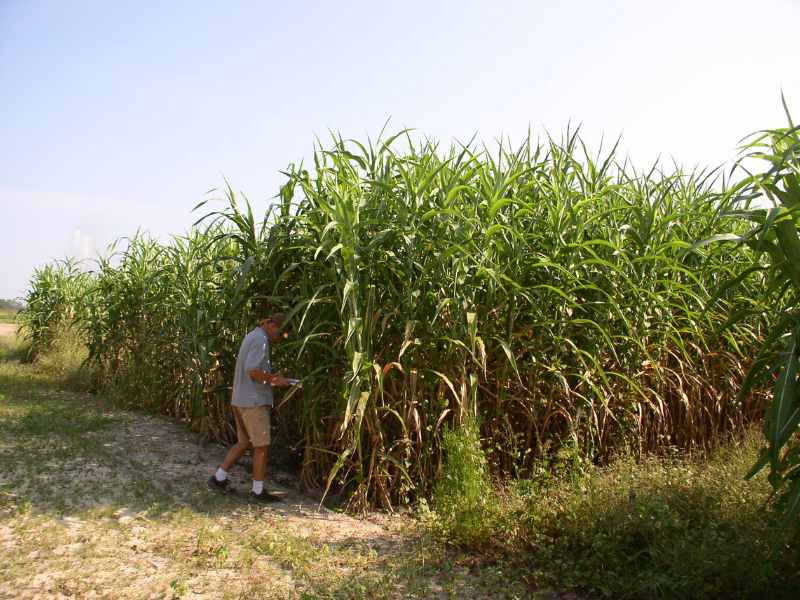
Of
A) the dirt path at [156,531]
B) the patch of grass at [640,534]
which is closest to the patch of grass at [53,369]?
the dirt path at [156,531]

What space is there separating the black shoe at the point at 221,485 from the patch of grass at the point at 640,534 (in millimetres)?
1751

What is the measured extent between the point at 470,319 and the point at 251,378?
6.22 feet

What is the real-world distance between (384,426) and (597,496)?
1606 mm

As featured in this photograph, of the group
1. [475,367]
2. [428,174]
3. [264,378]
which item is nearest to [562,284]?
[475,367]

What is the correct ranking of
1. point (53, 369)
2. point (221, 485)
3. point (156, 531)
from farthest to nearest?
point (53, 369) < point (221, 485) < point (156, 531)

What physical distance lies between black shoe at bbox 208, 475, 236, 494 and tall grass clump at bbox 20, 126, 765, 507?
64 centimetres

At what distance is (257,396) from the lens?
4281mm

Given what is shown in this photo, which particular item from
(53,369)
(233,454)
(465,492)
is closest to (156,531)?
(233,454)

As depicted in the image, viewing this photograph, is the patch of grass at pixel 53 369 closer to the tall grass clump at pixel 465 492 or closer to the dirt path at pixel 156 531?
the dirt path at pixel 156 531

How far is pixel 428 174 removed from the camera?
4.00 metres

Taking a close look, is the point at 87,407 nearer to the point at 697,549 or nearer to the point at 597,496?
the point at 597,496

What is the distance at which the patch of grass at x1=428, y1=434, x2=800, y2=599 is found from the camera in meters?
2.66

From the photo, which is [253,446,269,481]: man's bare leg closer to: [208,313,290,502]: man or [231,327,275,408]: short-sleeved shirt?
[208,313,290,502]: man

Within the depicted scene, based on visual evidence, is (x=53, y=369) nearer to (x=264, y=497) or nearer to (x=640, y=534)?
(x=264, y=497)
